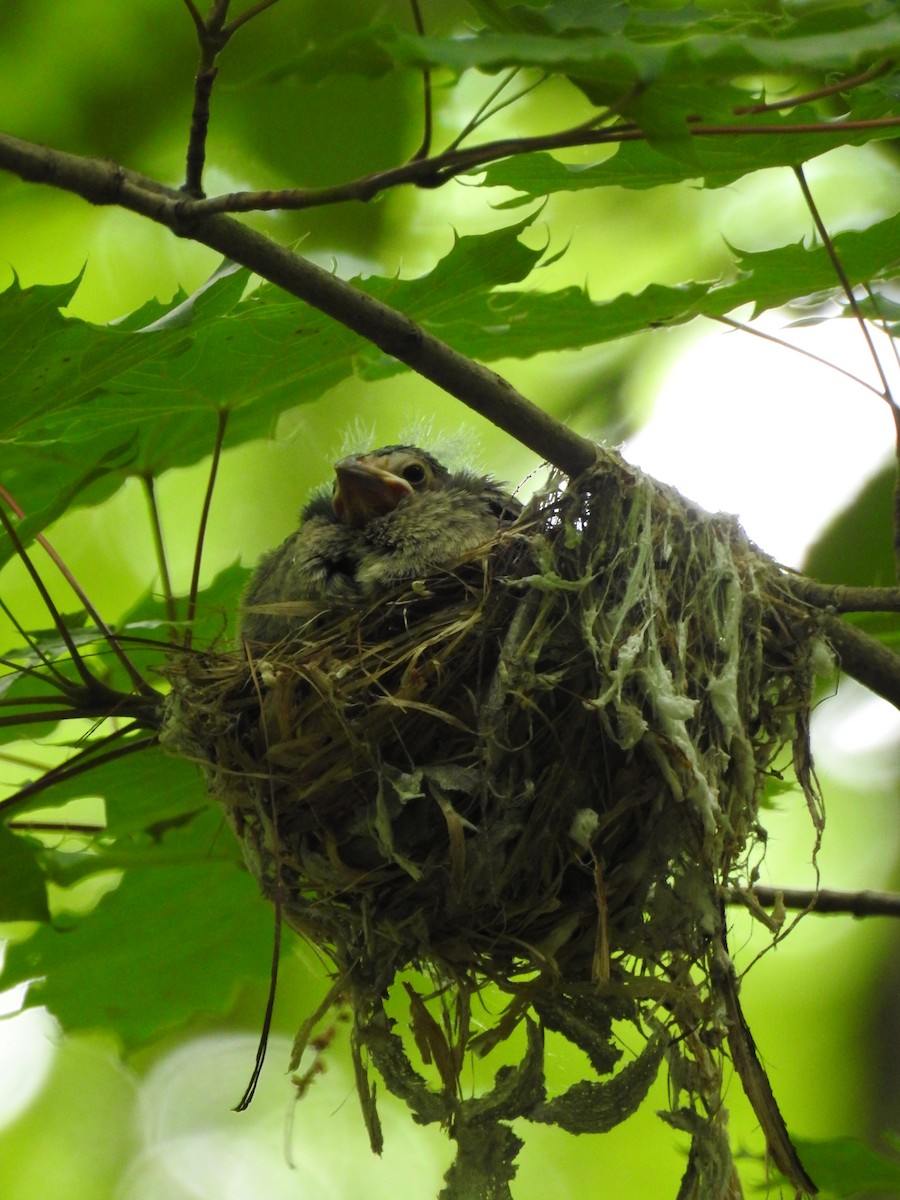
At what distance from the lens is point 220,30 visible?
4.25ft

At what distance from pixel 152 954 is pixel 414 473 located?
119 centimetres

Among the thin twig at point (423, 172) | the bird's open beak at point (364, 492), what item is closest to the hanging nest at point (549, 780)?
the bird's open beak at point (364, 492)

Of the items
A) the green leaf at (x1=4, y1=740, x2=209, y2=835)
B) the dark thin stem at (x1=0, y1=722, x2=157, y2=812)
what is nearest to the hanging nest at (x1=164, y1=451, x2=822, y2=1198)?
the dark thin stem at (x1=0, y1=722, x2=157, y2=812)

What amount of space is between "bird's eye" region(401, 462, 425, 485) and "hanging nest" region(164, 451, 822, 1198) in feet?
2.54

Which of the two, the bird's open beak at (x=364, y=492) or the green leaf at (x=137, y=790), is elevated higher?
the bird's open beak at (x=364, y=492)

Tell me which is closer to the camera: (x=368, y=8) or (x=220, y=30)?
(x=220, y=30)

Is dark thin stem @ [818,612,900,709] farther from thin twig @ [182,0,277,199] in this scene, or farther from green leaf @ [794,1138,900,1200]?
thin twig @ [182,0,277,199]

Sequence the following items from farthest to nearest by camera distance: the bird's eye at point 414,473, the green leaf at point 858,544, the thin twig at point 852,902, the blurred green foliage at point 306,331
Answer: the green leaf at point 858,544
the bird's eye at point 414,473
the thin twig at point 852,902
the blurred green foliage at point 306,331

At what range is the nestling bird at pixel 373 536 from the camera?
7.88ft

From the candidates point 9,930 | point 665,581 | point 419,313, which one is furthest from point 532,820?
point 9,930

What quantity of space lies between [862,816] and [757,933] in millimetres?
756

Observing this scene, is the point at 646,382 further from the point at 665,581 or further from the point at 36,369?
the point at 36,369

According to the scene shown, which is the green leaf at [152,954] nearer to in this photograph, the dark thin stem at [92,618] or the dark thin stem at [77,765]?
the dark thin stem at [77,765]

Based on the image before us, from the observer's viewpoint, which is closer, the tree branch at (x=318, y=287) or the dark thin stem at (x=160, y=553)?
the tree branch at (x=318, y=287)
